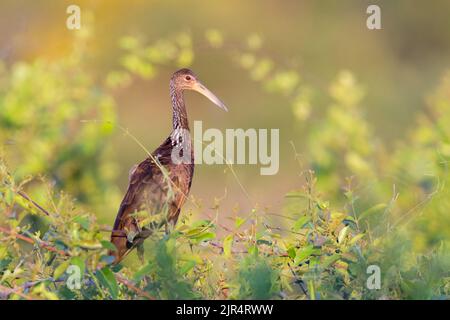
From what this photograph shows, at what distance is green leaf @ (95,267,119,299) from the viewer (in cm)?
303

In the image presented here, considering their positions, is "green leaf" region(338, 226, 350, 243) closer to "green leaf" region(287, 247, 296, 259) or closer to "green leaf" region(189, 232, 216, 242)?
"green leaf" region(287, 247, 296, 259)

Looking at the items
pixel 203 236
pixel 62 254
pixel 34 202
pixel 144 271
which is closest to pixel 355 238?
pixel 203 236

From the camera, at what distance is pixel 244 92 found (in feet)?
36.1

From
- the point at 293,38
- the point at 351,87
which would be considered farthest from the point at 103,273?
the point at 293,38

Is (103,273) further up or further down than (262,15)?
further down

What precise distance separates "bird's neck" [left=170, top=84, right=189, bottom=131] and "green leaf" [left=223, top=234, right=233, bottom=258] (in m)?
2.62

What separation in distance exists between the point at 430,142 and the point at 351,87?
84cm

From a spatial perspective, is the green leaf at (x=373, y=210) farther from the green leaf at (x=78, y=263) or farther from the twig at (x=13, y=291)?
the twig at (x=13, y=291)

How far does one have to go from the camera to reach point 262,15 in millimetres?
12109

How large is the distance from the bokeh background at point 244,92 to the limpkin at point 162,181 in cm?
25

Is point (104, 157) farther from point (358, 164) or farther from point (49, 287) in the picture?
point (49, 287)

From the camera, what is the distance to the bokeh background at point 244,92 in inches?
245

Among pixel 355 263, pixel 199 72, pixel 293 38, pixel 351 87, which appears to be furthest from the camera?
pixel 293 38

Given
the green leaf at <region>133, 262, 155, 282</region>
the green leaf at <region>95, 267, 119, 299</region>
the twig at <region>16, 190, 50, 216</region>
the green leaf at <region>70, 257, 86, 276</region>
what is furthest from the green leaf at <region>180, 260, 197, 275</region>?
the twig at <region>16, 190, 50, 216</region>
